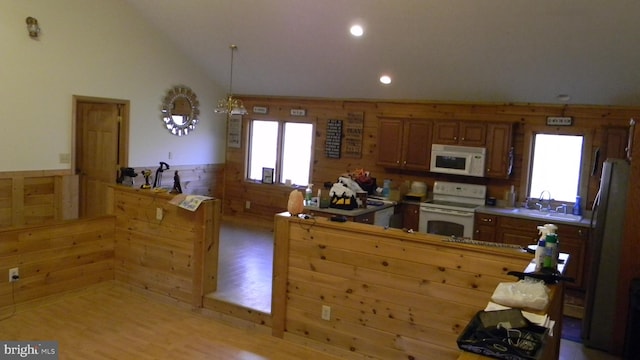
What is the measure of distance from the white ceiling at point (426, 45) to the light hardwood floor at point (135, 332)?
3400mm

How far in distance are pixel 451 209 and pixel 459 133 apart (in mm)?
1026

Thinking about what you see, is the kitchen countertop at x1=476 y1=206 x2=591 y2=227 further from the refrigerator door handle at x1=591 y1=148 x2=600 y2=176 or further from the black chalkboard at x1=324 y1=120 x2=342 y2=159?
the black chalkboard at x1=324 y1=120 x2=342 y2=159

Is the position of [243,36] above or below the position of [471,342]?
above

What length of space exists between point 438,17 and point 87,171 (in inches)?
194

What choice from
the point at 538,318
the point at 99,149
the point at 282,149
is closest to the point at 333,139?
the point at 282,149

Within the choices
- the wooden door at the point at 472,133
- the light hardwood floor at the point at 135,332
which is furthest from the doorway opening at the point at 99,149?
the wooden door at the point at 472,133

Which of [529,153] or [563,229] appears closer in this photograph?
[563,229]

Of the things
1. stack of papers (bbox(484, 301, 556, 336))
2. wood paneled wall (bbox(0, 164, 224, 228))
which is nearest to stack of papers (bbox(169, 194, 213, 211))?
wood paneled wall (bbox(0, 164, 224, 228))

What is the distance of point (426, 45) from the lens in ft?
18.4

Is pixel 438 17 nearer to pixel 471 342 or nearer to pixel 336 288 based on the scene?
pixel 336 288

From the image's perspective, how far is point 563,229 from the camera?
5582 millimetres

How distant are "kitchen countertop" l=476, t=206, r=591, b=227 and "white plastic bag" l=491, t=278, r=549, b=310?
11.9ft

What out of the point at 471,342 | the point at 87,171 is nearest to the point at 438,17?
the point at 471,342

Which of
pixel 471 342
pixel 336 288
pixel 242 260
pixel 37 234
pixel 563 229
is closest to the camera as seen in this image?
pixel 471 342
